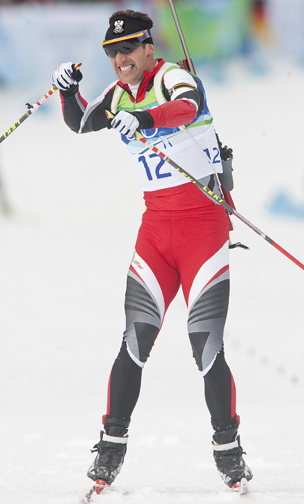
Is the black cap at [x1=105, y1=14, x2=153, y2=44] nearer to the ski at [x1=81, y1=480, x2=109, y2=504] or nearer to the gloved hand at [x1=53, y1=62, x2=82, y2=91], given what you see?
the gloved hand at [x1=53, y1=62, x2=82, y2=91]

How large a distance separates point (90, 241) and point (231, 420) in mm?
5090

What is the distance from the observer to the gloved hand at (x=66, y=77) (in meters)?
2.72

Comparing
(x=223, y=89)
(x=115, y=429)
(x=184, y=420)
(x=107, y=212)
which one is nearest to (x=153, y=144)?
(x=115, y=429)

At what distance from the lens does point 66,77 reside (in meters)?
2.73

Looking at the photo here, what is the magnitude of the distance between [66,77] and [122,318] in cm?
338

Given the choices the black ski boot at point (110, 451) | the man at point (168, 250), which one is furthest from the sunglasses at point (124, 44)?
the black ski boot at point (110, 451)

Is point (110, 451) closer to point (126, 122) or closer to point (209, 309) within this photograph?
point (209, 309)

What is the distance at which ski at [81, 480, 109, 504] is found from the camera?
2.62m

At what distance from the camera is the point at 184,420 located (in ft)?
13.5

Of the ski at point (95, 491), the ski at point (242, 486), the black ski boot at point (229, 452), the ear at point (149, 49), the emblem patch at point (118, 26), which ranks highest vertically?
the emblem patch at point (118, 26)

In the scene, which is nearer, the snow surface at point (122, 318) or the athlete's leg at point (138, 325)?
the athlete's leg at point (138, 325)

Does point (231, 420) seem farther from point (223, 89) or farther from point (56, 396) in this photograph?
point (223, 89)

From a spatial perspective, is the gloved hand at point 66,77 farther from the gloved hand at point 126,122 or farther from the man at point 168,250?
the gloved hand at point 126,122

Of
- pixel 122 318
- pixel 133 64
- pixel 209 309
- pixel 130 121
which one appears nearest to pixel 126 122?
pixel 130 121
